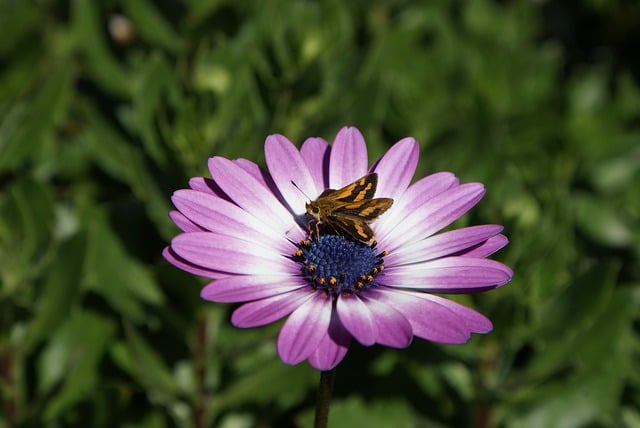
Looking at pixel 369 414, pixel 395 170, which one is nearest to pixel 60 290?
pixel 369 414

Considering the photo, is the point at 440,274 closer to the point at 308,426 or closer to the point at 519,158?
the point at 308,426

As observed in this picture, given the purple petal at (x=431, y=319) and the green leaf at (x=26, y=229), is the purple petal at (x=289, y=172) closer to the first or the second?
the purple petal at (x=431, y=319)

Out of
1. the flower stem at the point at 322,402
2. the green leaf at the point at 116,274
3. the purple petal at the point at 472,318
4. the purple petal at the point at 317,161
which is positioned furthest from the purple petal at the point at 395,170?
the green leaf at the point at 116,274

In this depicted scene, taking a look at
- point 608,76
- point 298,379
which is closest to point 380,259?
point 298,379

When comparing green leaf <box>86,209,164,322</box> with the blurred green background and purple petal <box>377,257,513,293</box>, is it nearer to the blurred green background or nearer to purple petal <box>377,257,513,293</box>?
the blurred green background

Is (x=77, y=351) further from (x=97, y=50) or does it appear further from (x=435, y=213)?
(x=435, y=213)

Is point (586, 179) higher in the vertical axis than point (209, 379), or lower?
higher
